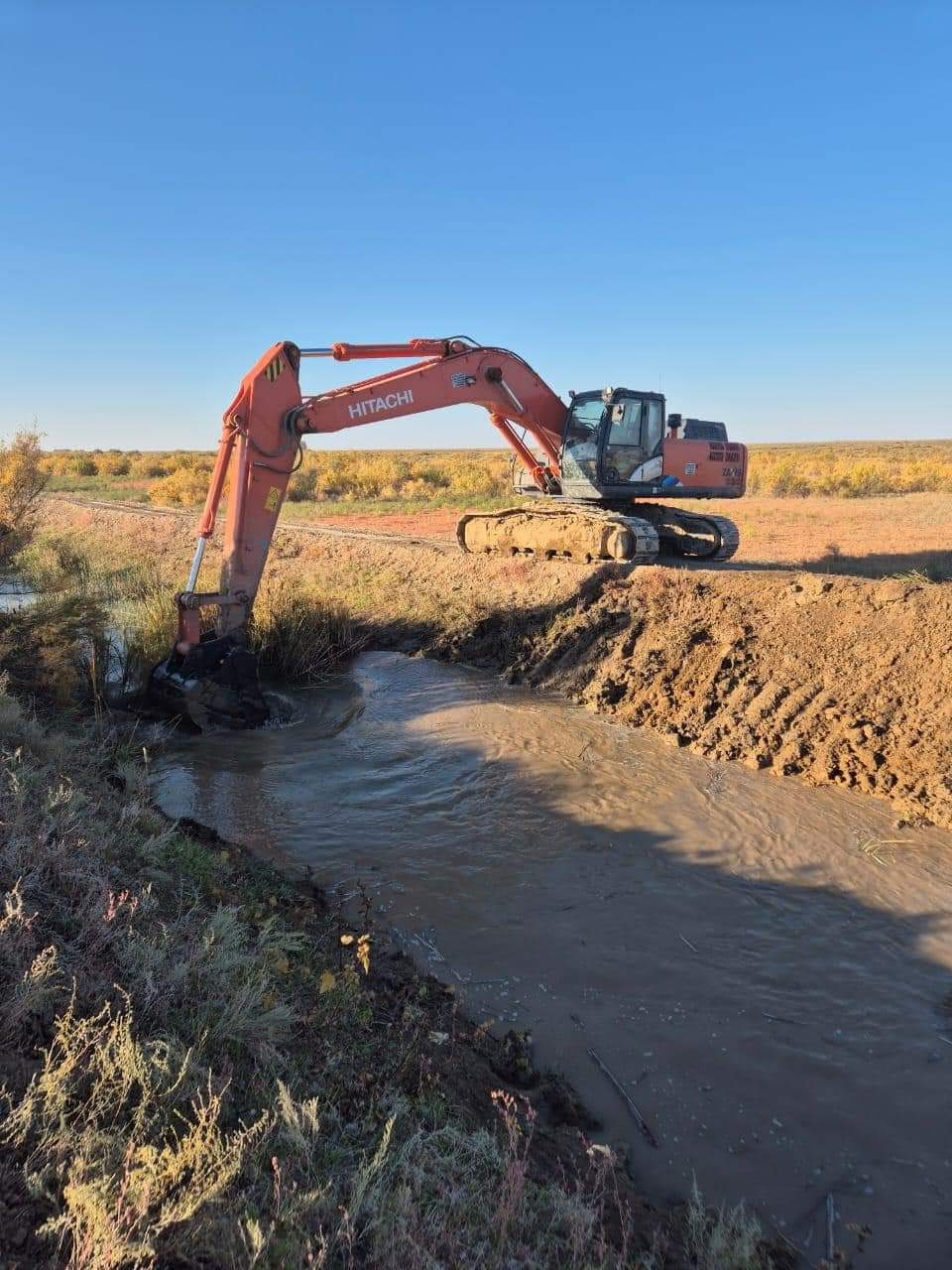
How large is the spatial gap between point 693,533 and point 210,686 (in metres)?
8.31

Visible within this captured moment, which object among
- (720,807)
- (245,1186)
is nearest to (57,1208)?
(245,1186)

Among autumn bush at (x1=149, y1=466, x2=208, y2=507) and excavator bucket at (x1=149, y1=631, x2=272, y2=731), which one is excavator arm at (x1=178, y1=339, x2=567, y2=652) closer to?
excavator bucket at (x1=149, y1=631, x2=272, y2=731)

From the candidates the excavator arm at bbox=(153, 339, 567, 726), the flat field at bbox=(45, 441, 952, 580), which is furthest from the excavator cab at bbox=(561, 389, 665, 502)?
the excavator arm at bbox=(153, 339, 567, 726)

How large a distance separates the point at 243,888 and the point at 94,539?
59.0ft

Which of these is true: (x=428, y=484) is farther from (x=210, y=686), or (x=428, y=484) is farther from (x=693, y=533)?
(x=210, y=686)

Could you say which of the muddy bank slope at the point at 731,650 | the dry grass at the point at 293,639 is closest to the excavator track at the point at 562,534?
the muddy bank slope at the point at 731,650

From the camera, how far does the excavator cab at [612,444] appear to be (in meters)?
12.2

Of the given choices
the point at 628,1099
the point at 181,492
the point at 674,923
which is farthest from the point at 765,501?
the point at 628,1099

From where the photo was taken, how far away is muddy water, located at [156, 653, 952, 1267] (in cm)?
336

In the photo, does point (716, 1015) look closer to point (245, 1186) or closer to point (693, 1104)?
point (693, 1104)

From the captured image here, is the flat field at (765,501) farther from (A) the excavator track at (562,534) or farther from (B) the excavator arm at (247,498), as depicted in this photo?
(B) the excavator arm at (247,498)

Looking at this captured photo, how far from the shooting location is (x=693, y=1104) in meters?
3.59

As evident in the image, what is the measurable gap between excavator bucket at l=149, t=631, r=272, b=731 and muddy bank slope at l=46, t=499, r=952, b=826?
3.42 m

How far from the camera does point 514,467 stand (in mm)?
14125
